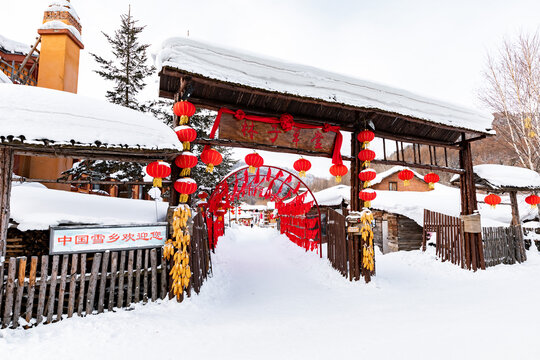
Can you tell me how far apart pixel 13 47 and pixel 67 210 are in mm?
11813

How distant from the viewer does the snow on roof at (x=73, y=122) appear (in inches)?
166

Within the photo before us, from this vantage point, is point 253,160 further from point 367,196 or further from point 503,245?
point 503,245

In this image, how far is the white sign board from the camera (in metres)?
4.69

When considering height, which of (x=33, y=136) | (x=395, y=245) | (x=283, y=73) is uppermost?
(x=283, y=73)

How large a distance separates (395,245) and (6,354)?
596 inches

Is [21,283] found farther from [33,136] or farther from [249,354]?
[249,354]

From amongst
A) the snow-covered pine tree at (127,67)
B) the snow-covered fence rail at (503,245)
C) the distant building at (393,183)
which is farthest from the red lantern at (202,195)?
the distant building at (393,183)

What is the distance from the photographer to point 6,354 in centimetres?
347

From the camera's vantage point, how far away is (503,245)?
10.2 metres

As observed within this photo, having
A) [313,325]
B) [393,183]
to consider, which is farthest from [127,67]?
[393,183]

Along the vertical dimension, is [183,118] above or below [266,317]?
above

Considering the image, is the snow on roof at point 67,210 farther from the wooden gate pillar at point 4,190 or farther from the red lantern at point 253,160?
the red lantern at point 253,160

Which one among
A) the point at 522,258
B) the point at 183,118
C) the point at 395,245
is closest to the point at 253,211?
the point at 395,245

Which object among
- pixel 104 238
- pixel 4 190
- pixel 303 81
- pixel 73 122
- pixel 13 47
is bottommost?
pixel 104 238
